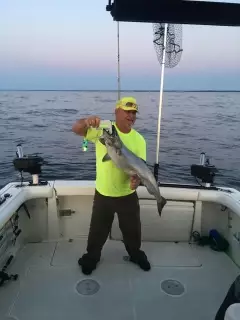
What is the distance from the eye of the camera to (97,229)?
4027 millimetres

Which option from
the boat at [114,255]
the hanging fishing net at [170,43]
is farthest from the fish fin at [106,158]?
the hanging fishing net at [170,43]

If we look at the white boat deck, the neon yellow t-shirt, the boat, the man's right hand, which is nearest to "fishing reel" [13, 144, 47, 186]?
the boat

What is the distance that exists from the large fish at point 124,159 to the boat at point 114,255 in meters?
1.18

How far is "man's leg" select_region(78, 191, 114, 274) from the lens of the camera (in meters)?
3.94

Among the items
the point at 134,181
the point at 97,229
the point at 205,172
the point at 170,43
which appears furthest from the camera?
the point at 205,172

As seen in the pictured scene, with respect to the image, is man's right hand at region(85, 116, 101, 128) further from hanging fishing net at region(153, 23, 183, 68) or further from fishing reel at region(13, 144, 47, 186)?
hanging fishing net at region(153, 23, 183, 68)

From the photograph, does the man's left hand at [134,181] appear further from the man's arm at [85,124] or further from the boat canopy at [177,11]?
the boat canopy at [177,11]

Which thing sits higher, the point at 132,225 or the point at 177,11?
the point at 177,11

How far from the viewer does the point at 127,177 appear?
12.6ft

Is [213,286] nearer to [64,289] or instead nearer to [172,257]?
[172,257]

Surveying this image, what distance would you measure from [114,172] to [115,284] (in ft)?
4.43

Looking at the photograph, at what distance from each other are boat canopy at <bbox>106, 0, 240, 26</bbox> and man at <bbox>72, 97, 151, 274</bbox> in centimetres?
141

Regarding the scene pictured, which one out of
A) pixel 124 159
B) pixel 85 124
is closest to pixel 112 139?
pixel 124 159

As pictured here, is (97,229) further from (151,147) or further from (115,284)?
(151,147)
